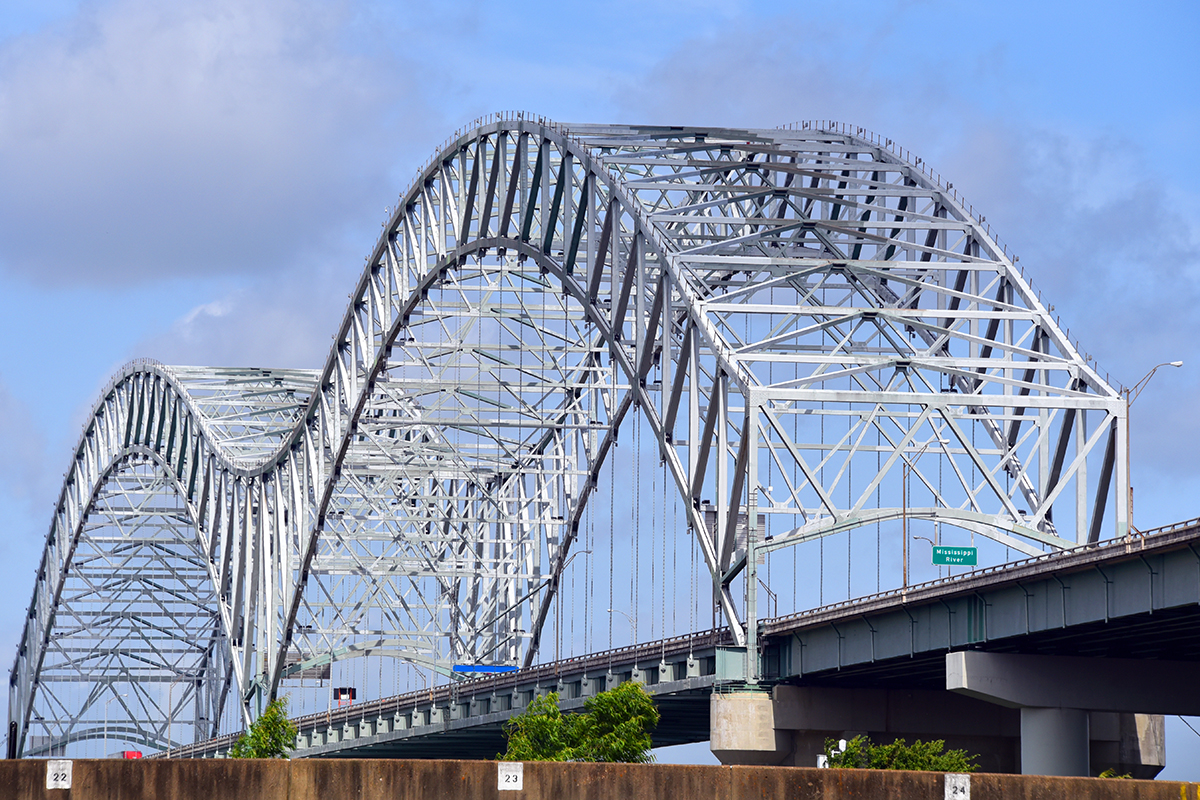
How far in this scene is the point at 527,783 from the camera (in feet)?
127

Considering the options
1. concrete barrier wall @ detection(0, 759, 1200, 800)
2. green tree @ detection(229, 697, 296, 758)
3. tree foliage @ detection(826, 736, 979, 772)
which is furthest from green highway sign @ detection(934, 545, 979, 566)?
concrete barrier wall @ detection(0, 759, 1200, 800)

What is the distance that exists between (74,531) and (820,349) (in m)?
97.8

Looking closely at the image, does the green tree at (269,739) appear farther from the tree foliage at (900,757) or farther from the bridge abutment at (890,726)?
the tree foliage at (900,757)

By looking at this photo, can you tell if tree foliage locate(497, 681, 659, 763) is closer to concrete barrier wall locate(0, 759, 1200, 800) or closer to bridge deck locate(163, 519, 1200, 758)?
bridge deck locate(163, 519, 1200, 758)

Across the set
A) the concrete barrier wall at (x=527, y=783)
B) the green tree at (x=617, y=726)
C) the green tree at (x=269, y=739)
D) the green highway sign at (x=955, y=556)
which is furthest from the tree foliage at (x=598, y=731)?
the concrete barrier wall at (x=527, y=783)

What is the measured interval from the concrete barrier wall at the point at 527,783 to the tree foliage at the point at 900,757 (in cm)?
1886

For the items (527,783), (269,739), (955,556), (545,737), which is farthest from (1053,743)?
(269,739)

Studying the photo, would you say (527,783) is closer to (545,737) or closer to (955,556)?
(545,737)

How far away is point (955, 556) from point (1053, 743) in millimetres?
10531

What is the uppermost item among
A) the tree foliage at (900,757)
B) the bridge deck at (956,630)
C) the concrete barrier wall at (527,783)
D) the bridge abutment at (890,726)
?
the bridge deck at (956,630)

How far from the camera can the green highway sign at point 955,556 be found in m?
70.0

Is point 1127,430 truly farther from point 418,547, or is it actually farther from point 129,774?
point 418,547

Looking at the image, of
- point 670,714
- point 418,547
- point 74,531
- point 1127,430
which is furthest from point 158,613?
point 1127,430

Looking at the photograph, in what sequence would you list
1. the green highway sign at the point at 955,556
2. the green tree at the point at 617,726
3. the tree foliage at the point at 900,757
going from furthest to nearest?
the green highway sign at the point at 955,556, the green tree at the point at 617,726, the tree foliage at the point at 900,757
